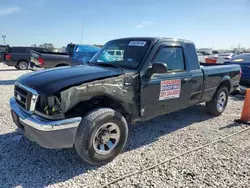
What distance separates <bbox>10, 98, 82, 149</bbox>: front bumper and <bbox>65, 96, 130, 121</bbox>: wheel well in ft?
0.91

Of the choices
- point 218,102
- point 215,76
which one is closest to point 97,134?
point 215,76

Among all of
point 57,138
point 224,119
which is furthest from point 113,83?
point 224,119

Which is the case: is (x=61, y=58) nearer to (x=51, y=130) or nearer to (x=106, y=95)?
(x=106, y=95)

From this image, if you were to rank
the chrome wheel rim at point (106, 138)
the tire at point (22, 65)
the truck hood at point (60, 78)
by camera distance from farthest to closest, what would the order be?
the tire at point (22, 65) < the chrome wheel rim at point (106, 138) < the truck hood at point (60, 78)

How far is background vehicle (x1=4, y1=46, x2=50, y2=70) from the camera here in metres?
16.4

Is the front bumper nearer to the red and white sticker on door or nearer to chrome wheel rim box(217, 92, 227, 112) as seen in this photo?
the red and white sticker on door

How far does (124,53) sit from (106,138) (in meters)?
1.69

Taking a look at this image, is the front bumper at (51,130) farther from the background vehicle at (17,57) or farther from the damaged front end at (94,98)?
the background vehicle at (17,57)

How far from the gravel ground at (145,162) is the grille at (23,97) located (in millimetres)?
860

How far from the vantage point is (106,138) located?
3.20m

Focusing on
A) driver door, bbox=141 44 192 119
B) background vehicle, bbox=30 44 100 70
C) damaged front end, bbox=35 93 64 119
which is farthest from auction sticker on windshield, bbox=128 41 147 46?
background vehicle, bbox=30 44 100 70

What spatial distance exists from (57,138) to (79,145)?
317 millimetres

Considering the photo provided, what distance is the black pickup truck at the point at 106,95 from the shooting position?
2.78 m

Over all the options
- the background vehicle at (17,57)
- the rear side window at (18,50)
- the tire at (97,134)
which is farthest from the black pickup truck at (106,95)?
the rear side window at (18,50)
